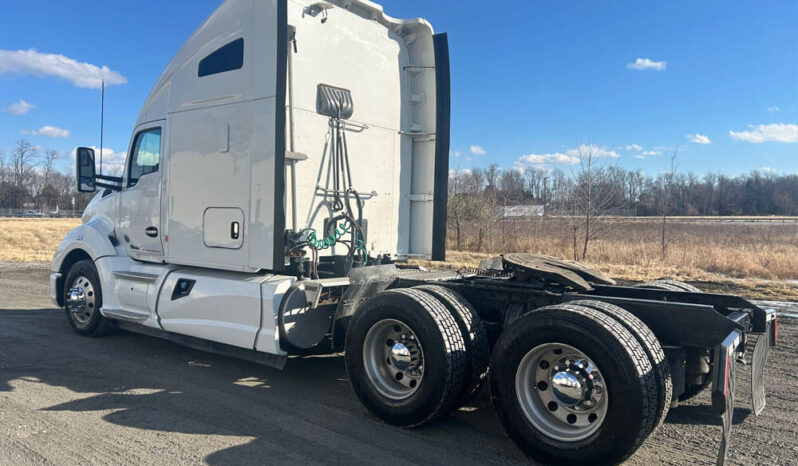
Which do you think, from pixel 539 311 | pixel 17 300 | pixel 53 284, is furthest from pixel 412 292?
pixel 17 300

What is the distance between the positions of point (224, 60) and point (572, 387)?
4795mm

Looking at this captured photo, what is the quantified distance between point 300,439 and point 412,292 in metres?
1.46

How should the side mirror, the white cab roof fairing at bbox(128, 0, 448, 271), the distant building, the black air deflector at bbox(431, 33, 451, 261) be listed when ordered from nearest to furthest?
the white cab roof fairing at bbox(128, 0, 448, 271) → the black air deflector at bbox(431, 33, 451, 261) → the side mirror → the distant building

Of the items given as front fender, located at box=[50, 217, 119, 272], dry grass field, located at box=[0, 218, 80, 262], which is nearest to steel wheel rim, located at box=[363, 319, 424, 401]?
front fender, located at box=[50, 217, 119, 272]

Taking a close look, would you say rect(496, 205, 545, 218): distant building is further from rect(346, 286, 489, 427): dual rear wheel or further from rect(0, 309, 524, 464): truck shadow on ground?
rect(346, 286, 489, 427): dual rear wheel

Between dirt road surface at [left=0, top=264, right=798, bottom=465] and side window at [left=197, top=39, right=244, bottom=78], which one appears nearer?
dirt road surface at [left=0, top=264, right=798, bottom=465]

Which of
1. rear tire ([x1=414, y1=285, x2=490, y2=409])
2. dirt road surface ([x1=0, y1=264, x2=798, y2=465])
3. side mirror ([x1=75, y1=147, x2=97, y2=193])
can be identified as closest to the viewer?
dirt road surface ([x1=0, y1=264, x2=798, y2=465])

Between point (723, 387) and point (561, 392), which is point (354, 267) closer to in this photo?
point (561, 392)

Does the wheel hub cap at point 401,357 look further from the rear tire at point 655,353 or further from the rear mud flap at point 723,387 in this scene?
the rear mud flap at point 723,387

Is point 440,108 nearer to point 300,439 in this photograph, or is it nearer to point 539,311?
point 539,311

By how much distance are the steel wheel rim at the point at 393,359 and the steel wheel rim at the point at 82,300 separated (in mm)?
4700

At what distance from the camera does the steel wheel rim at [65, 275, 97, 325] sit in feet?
24.7

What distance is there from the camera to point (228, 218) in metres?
5.95

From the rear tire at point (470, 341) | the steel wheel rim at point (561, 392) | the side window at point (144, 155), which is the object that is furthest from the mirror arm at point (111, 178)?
the steel wheel rim at point (561, 392)
